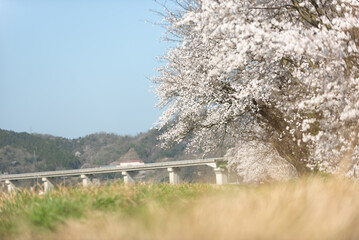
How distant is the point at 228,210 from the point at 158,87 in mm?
12802

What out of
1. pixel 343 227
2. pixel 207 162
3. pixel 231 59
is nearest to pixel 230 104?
pixel 231 59

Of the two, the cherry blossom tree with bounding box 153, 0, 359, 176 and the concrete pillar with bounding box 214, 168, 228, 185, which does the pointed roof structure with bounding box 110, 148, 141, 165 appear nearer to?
A: the concrete pillar with bounding box 214, 168, 228, 185

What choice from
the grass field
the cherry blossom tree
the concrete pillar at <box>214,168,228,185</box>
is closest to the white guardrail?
the concrete pillar at <box>214,168,228,185</box>

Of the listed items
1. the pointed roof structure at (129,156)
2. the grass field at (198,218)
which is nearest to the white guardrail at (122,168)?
the pointed roof structure at (129,156)

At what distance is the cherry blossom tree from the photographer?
8.84 meters

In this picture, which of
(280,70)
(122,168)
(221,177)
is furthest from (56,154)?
(280,70)

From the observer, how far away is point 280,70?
510 inches

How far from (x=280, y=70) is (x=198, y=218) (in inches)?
303

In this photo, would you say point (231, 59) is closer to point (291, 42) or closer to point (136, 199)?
point (291, 42)

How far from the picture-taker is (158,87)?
62.0 feet

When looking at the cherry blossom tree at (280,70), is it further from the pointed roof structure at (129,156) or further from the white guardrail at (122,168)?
the pointed roof structure at (129,156)

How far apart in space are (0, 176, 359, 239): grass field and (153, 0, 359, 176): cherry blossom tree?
6.06ft

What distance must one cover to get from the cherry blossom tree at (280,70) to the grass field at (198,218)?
185 cm

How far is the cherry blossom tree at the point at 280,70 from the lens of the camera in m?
8.84
